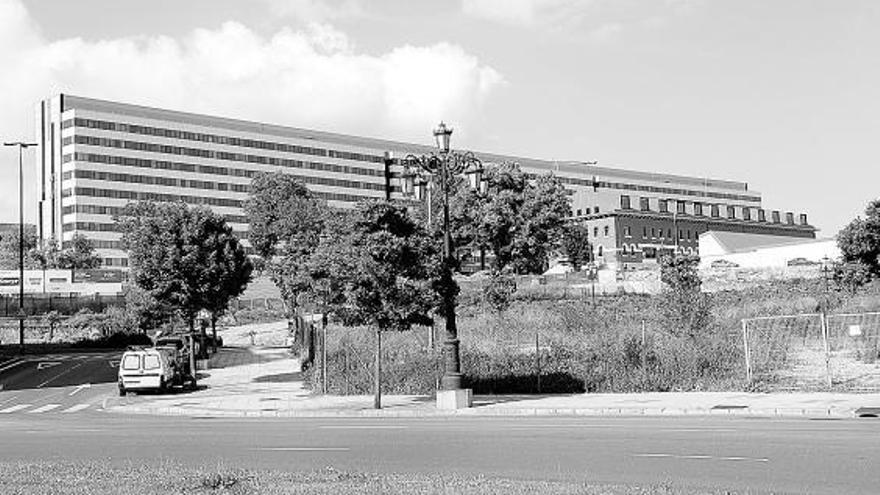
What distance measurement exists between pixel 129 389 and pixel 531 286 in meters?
47.5

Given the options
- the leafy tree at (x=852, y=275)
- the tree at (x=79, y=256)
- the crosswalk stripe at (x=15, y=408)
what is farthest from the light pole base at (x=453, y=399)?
the tree at (x=79, y=256)

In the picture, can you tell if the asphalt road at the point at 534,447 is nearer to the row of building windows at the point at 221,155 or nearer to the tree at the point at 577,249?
the tree at the point at 577,249

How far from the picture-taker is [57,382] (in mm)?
46406

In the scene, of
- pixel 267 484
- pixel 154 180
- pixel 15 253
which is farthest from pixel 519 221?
pixel 15 253

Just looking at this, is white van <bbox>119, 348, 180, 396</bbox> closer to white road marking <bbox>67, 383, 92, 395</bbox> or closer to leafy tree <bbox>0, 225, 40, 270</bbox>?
white road marking <bbox>67, 383, 92, 395</bbox>

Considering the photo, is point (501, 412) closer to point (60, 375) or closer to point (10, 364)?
point (60, 375)

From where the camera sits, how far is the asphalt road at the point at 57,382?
3522 cm

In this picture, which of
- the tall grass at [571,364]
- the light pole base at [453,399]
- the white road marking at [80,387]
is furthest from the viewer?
the white road marking at [80,387]

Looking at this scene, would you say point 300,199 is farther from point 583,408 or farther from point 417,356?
point 583,408

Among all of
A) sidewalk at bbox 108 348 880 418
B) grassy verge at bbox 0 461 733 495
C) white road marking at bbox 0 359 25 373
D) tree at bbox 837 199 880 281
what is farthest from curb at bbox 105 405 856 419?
tree at bbox 837 199 880 281

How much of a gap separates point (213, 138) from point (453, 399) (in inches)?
5285

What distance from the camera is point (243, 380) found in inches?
1721

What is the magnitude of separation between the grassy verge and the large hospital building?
12232 cm

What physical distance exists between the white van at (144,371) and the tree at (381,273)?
1272 cm
